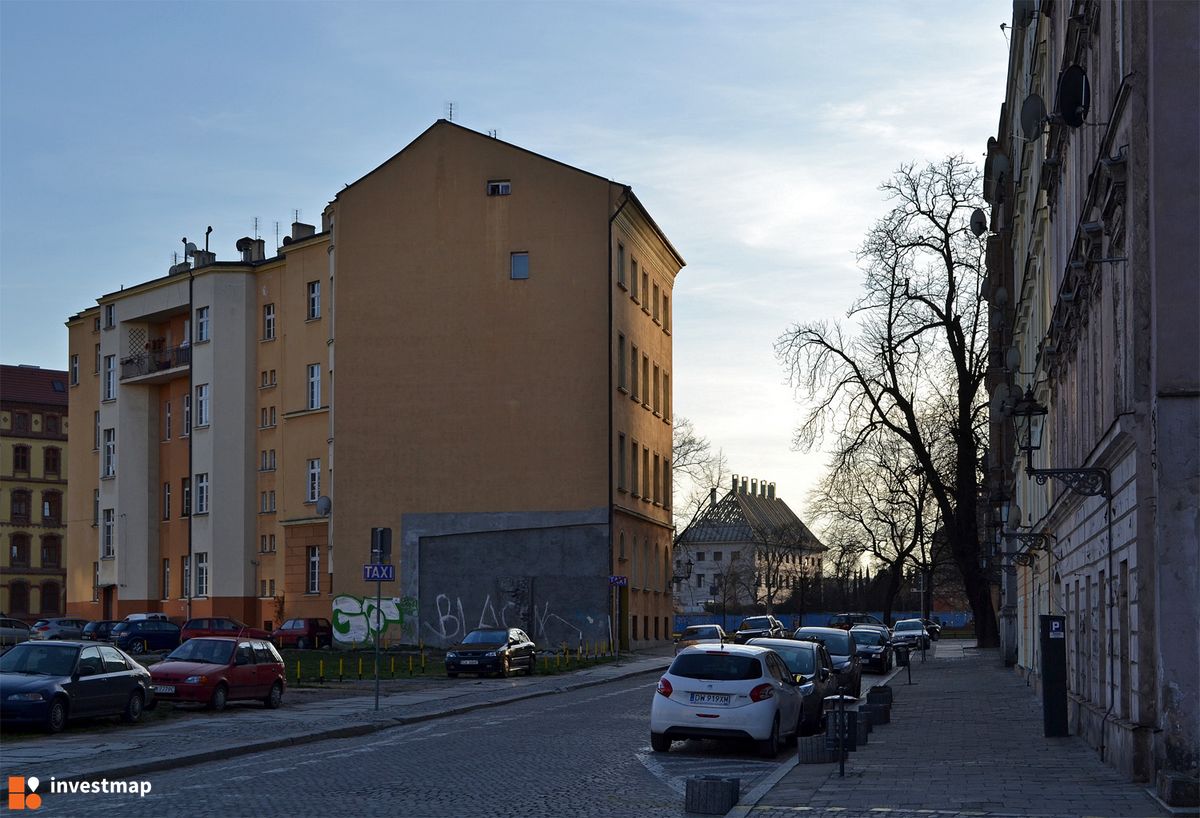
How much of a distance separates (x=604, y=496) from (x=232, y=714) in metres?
31.7

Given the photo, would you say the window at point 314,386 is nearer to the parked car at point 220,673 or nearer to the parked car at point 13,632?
the parked car at point 13,632

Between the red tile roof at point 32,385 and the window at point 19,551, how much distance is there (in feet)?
32.8

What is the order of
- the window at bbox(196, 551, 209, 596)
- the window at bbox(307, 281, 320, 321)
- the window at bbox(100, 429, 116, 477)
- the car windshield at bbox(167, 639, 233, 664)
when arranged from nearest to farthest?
the car windshield at bbox(167, 639, 233, 664)
the window at bbox(307, 281, 320, 321)
the window at bbox(196, 551, 209, 596)
the window at bbox(100, 429, 116, 477)

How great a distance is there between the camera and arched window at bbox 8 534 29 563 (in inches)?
4281

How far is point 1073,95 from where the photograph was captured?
58.8 feet

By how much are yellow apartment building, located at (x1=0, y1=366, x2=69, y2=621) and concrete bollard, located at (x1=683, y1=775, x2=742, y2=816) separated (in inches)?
3947

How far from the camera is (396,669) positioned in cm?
4622

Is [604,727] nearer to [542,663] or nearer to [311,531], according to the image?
[542,663]

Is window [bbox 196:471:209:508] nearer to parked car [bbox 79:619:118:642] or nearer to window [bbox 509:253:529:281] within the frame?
parked car [bbox 79:619:118:642]

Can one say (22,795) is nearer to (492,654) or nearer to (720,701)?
(720,701)

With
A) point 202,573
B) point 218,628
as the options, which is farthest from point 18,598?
point 218,628

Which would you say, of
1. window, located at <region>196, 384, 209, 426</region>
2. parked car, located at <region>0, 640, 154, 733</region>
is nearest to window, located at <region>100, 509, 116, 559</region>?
window, located at <region>196, 384, 209, 426</region>

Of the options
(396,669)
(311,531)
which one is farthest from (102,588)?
(396,669)

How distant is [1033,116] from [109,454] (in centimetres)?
6448
